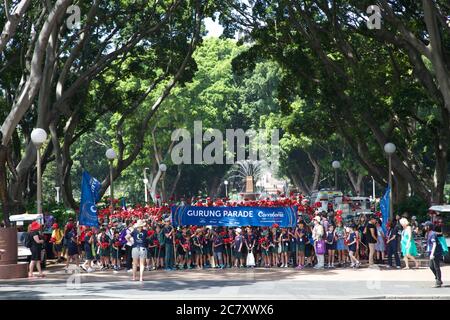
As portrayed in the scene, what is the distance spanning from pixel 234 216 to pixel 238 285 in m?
7.17

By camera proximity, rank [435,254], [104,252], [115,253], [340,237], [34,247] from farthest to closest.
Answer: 1. [104,252]
2. [115,253]
3. [340,237]
4. [34,247]
5. [435,254]

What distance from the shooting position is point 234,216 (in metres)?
28.8

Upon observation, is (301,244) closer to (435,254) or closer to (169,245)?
(169,245)

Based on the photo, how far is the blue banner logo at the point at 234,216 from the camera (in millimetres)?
28344

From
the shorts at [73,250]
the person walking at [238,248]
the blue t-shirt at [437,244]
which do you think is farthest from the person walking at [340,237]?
the shorts at [73,250]

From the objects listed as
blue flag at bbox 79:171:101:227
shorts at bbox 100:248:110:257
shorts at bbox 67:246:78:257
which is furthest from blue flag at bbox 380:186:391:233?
shorts at bbox 67:246:78:257

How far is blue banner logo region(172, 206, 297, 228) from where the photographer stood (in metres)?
28.3

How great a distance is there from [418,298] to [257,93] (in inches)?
2393

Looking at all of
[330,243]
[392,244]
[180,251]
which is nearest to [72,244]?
[180,251]

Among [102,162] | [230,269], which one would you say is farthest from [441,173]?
[102,162]

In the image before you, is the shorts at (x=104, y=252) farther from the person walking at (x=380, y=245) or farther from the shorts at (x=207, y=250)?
the person walking at (x=380, y=245)

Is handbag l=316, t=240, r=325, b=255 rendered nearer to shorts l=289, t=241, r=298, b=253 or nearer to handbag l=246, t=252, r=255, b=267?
shorts l=289, t=241, r=298, b=253

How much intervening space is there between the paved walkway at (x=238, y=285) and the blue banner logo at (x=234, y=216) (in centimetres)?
235

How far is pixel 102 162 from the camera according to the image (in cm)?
8469
